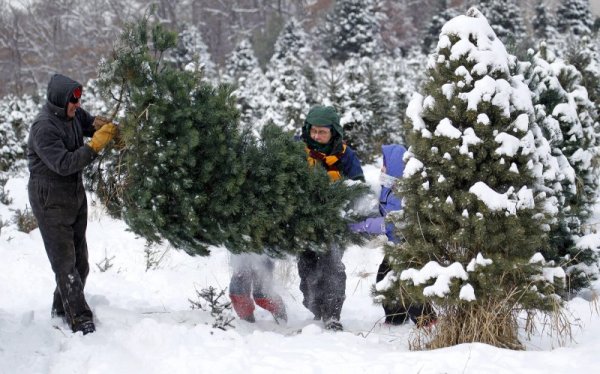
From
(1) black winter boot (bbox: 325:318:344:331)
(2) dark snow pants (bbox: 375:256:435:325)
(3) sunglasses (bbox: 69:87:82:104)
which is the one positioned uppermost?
(3) sunglasses (bbox: 69:87:82:104)

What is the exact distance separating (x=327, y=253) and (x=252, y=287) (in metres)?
0.81

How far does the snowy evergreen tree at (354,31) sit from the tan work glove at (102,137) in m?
27.0

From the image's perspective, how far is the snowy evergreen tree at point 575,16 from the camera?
98.3 feet

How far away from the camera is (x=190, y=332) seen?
3.99 m

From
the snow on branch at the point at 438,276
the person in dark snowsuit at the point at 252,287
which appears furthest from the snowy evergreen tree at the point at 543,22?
the snow on branch at the point at 438,276

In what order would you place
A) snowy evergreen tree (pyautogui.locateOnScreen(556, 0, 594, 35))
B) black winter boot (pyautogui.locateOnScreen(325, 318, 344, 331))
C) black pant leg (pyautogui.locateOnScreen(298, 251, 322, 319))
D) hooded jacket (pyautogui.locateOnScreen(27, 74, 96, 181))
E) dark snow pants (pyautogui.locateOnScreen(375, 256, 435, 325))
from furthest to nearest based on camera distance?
snowy evergreen tree (pyautogui.locateOnScreen(556, 0, 594, 35)) → black pant leg (pyautogui.locateOnScreen(298, 251, 322, 319)) → black winter boot (pyautogui.locateOnScreen(325, 318, 344, 331)) → dark snow pants (pyautogui.locateOnScreen(375, 256, 435, 325)) → hooded jacket (pyautogui.locateOnScreen(27, 74, 96, 181))

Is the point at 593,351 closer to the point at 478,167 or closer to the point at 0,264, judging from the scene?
the point at 478,167

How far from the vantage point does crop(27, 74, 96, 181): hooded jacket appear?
3795 mm

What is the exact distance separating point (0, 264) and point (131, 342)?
3.62m

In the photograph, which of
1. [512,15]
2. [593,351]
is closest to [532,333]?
[593,351]

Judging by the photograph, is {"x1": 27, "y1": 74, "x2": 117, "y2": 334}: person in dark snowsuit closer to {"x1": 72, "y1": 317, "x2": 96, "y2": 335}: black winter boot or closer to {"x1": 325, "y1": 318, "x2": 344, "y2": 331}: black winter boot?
{"x1": 72, "y1": 317, "x2": 96, "y2": 335}: black winter boot

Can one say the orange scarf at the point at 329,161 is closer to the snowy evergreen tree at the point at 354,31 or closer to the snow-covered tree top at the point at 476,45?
the snow-covered tree top at the point at 476,45

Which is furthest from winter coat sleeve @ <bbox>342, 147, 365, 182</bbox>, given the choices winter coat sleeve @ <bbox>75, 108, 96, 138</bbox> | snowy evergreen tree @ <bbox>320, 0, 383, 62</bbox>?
snowy evergreen tree @ <bbox>320, 0, 383, 62</bbox>

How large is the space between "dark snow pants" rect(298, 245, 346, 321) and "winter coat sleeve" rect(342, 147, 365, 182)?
2.11 feet
